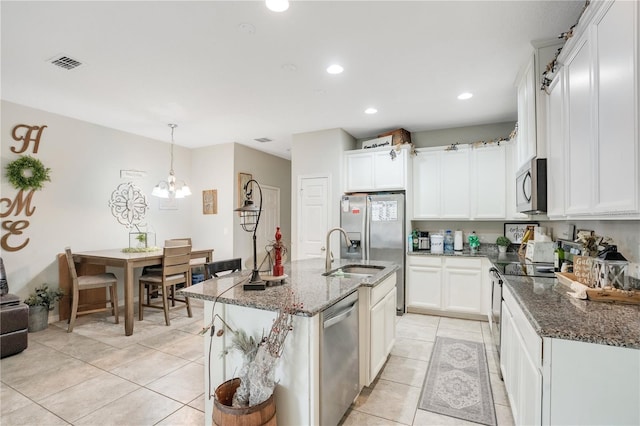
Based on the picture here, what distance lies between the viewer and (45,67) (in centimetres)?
280

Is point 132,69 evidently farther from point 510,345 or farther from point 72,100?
point 510,345

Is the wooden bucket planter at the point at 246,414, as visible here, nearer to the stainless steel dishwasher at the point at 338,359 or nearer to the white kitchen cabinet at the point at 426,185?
the stainless steel dishwasher at the point at 338,359

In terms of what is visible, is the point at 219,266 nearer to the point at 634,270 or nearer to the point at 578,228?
the point at 634,270

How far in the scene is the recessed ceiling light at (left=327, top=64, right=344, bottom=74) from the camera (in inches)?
109

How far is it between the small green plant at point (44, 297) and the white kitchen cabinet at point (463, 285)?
→ 16.6 ft

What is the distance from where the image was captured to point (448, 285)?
4121 mm

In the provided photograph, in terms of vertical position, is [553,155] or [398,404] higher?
[553,155]

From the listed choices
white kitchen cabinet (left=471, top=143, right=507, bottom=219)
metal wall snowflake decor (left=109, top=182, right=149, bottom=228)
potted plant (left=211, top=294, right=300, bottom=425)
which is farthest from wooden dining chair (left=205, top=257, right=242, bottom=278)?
white kitchen cabinet (left=471, top=143, right=507, bottom=219)

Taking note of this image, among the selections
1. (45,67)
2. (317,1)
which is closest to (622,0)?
(317,1)

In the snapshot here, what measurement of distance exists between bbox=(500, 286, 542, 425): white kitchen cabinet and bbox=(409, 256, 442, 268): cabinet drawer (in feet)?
6.13

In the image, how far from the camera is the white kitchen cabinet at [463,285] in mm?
3959

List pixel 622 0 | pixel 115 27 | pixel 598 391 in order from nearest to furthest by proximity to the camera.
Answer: pixel 598 391, pixel 622 0, pixel 115 27

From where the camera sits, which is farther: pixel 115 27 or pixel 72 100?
pixel 72 100

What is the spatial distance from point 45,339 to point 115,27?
11.2 ft
